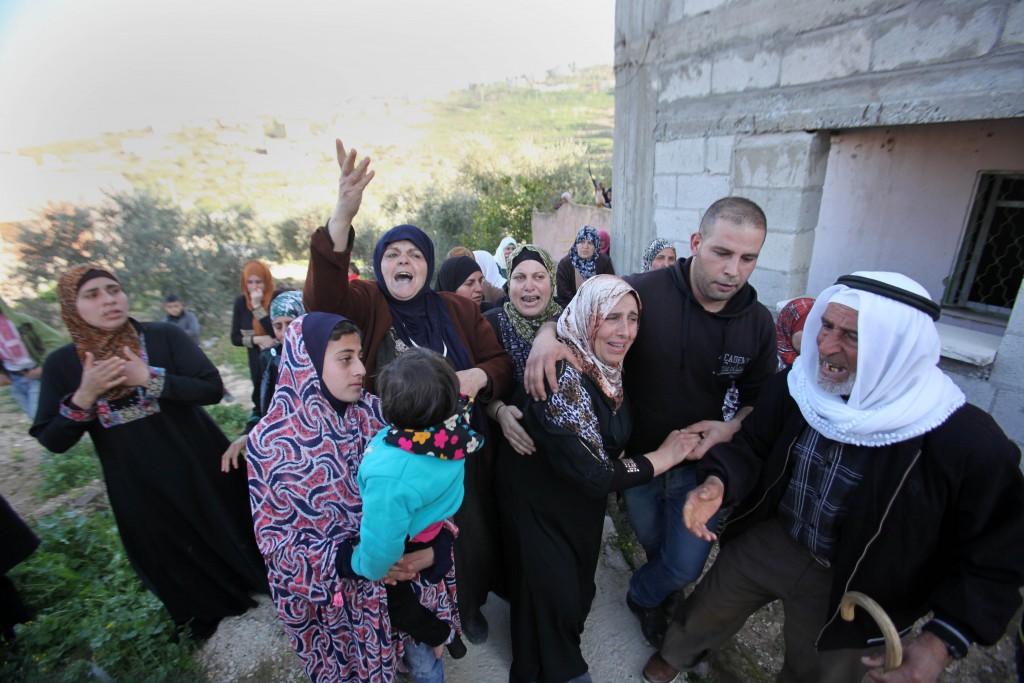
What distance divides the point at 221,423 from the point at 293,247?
1092cm

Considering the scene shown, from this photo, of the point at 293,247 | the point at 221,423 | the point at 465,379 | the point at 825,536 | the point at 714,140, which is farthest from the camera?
the point at 293,247

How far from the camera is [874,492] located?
61.6 inches

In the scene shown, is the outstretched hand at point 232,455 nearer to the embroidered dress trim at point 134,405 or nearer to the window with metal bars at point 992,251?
the embroidered dress trim at point 134,405

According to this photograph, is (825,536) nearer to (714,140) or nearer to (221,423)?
(714,140)

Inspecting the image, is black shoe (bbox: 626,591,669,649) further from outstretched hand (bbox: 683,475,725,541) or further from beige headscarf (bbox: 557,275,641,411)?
beige headscarf (bbox: 557,275,641,411)

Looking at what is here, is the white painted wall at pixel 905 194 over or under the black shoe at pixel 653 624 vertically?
over

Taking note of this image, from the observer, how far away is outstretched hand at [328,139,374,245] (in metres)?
1.97

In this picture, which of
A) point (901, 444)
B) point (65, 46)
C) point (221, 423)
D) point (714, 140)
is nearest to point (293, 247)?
point (221, 423)

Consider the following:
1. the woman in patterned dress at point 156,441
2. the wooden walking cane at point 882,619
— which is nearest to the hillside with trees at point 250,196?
the woman in patterned dress at point 156,441

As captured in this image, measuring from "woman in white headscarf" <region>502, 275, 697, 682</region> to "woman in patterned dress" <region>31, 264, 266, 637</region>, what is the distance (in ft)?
5.23

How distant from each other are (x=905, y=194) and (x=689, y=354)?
11.6ft

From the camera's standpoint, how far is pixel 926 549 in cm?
153

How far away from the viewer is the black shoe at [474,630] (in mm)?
2533

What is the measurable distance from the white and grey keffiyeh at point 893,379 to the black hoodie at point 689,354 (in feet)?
2.01
